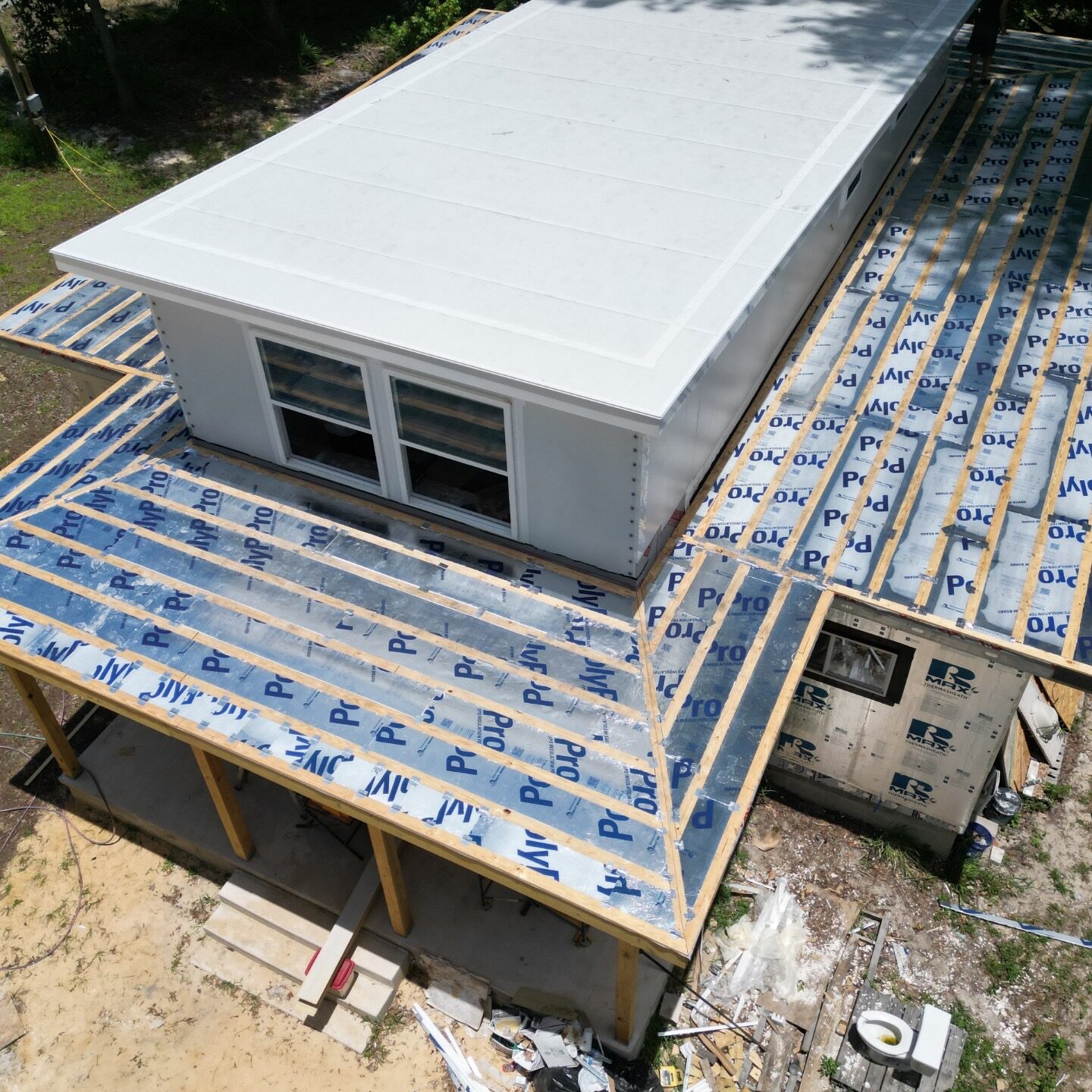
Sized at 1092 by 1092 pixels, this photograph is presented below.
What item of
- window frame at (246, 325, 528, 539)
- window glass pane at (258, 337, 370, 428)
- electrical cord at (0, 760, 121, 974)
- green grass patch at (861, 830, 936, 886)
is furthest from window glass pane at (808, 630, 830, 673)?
electrical cord at (0, 760, 121, 974)

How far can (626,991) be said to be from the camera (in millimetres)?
Result: 8141

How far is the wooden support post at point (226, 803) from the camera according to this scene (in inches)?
353

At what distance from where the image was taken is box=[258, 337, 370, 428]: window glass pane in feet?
29.1

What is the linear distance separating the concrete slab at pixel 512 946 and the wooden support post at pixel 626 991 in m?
0.19

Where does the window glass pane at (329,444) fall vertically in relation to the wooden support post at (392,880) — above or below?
above

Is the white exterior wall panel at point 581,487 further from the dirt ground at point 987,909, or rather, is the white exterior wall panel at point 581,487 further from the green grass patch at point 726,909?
the dirt ground at point 987,909

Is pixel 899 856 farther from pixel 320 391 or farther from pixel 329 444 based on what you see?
pixel 320 391

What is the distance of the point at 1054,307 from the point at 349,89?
2050cm

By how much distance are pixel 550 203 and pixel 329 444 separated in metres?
3.30

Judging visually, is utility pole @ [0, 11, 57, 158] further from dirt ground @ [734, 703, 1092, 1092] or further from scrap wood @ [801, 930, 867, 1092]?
scrap wood @ [801, 930, 867, 1092]

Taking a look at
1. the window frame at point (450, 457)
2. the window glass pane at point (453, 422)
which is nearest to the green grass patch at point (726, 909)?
the window frame at point (450, 457)

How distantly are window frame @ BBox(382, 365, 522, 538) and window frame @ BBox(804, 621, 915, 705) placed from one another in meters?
3.04

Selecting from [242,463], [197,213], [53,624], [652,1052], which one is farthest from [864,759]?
[197,213]

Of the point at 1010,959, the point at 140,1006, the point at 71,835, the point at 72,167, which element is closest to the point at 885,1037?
the point at 1010,959
